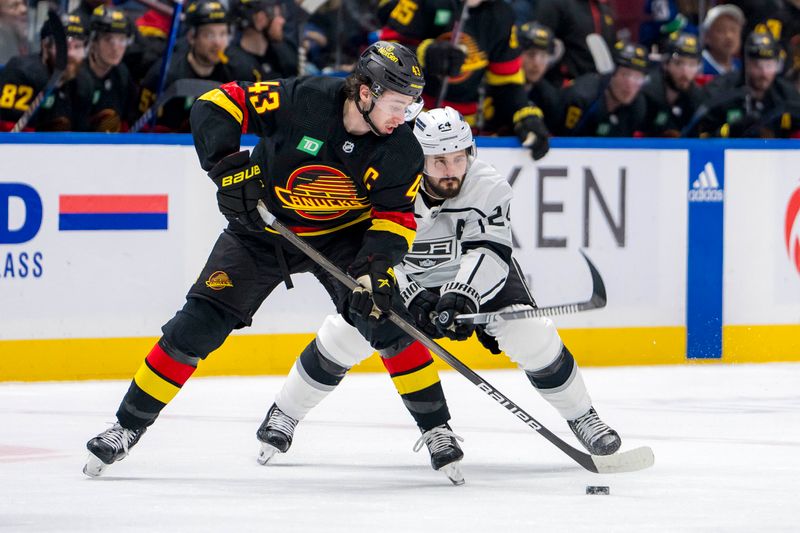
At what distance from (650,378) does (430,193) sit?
2.40 m

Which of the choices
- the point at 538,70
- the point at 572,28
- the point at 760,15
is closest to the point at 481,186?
the point at 538,70

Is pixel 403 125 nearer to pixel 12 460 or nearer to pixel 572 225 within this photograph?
pixel 12 460

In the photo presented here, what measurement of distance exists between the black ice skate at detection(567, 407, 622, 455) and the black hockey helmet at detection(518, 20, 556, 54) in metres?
3.12

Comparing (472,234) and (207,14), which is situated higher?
(472,234)

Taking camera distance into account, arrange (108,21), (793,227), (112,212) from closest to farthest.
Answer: (112,212)
(108,21)
(793,227)

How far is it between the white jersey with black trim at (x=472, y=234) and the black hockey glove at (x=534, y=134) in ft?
7.06

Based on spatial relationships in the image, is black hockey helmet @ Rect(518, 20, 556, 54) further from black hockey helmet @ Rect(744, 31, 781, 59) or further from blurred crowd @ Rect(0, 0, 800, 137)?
black hockey helmet @ Rect(744, 31, 781, 59)

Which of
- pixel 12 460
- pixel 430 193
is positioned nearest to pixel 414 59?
pixel 430 193

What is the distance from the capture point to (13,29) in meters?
6.17

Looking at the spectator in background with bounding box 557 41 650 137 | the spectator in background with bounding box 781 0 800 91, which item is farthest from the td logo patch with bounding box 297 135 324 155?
the spectator in background with bounding box 781 0 800 91

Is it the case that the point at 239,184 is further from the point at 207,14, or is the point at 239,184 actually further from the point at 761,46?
the point at 761,46

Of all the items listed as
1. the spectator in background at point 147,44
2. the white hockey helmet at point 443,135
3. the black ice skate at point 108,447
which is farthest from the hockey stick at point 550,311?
the spectator in background at point 147,44

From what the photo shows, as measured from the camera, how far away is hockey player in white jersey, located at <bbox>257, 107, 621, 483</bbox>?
162 inches

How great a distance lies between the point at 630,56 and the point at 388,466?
3.47 metres
